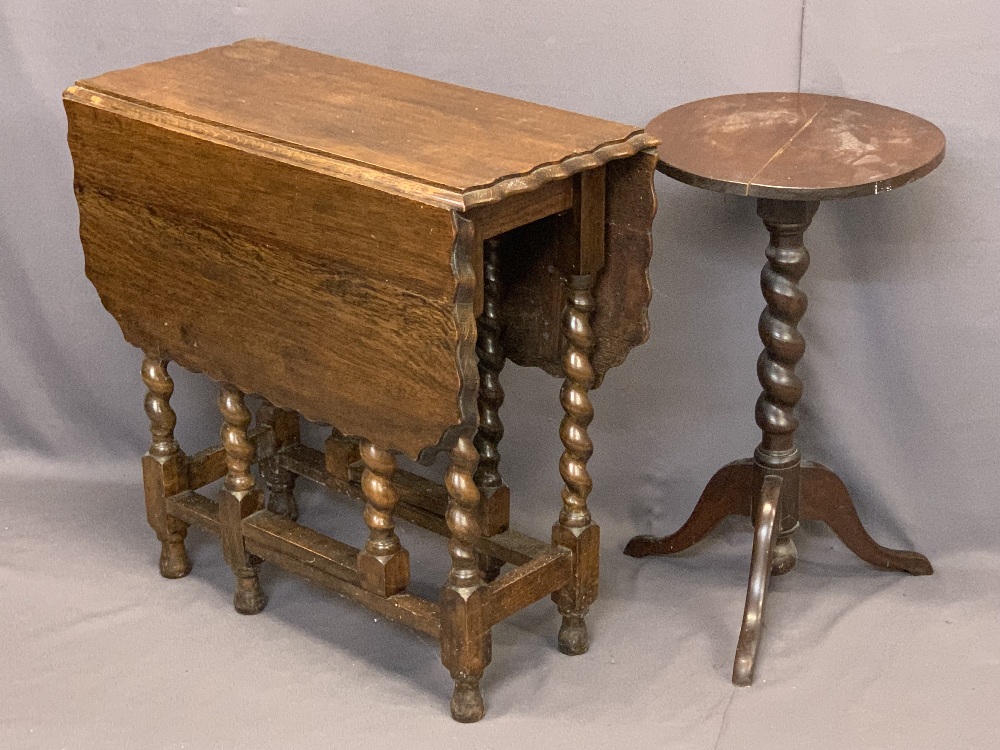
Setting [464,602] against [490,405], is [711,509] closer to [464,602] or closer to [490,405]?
[490,405]

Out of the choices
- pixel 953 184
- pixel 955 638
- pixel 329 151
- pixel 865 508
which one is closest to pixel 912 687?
pixel 955 638

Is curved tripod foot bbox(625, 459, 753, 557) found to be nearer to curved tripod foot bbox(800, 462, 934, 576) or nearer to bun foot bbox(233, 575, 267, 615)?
curved tripod foot bbox(800, 462, 934, 576)

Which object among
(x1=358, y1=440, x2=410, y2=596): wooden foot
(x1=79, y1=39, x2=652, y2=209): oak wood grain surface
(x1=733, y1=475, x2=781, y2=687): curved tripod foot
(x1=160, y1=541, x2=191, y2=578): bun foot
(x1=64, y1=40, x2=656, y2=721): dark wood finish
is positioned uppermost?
(x1=79, y1=39, x2=652, y2=209): oak wood grain surface

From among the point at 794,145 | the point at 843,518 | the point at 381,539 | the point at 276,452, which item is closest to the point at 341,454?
the point at 276,452

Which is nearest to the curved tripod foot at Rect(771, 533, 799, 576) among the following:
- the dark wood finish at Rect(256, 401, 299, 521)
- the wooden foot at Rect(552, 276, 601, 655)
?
the wooden foot at Rect(552, 276, 601, 655)

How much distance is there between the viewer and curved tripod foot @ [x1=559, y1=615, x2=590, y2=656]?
3.03 meters

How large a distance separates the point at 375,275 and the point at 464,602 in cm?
58

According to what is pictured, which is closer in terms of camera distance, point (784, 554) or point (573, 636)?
point (573, 636)

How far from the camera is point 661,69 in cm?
316

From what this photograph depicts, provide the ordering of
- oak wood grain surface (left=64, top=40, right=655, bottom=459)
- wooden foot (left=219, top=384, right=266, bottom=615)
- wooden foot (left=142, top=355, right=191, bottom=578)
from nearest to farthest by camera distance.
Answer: oak wood grain surface (left=64, top=40, right=655, bottom=459)
wooden foot (left=219, top=384, right=266, bottom=615)
wooden foot (left=142, top=355, right=191, bottom=578)

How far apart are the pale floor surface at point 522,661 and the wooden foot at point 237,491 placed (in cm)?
11

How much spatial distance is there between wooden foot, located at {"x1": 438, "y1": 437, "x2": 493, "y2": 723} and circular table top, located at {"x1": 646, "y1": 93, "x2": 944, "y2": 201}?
1.98 ft

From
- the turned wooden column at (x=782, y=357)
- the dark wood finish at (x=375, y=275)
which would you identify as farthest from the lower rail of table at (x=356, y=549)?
the turned wooden column at (x=782, y=357)

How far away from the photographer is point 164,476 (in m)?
3.25
